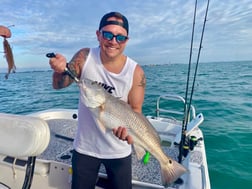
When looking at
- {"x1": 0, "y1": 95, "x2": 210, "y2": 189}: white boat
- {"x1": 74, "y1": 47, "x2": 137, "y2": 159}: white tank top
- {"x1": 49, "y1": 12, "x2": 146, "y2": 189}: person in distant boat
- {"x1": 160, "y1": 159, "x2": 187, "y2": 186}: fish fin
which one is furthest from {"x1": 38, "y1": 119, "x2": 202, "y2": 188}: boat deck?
{"x1": 74, "y1": 47, "x2": 137, "y2": 159}: white tank top

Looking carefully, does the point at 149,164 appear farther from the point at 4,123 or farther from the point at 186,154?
the point at 4,123

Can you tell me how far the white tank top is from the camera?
7.40ft

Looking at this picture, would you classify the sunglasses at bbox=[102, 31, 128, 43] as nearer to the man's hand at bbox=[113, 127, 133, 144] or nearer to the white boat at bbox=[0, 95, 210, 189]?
the man's hand at bbox=[113, 127, 133, 144]

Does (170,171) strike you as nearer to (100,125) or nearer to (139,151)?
(139,151)

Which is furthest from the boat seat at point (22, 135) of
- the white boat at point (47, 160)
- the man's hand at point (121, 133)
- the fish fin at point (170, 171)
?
the fish fin at point (170, 171)

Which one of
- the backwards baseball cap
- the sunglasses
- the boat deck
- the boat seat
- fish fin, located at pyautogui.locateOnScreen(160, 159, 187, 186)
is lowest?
the boat deck

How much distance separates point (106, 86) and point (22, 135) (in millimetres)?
931

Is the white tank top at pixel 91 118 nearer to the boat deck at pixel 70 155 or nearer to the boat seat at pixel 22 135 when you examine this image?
the boat seat at pixel 22 135

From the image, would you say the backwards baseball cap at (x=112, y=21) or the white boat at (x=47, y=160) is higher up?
the backwards baseball cap at (x=112, y=21)

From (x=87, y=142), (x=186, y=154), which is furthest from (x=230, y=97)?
(x=87, y=142)

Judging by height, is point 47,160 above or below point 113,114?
below

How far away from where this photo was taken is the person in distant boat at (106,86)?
2180mm

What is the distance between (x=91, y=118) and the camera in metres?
2.27

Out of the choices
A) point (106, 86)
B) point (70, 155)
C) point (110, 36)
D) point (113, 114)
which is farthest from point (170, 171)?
point (70, 155)
